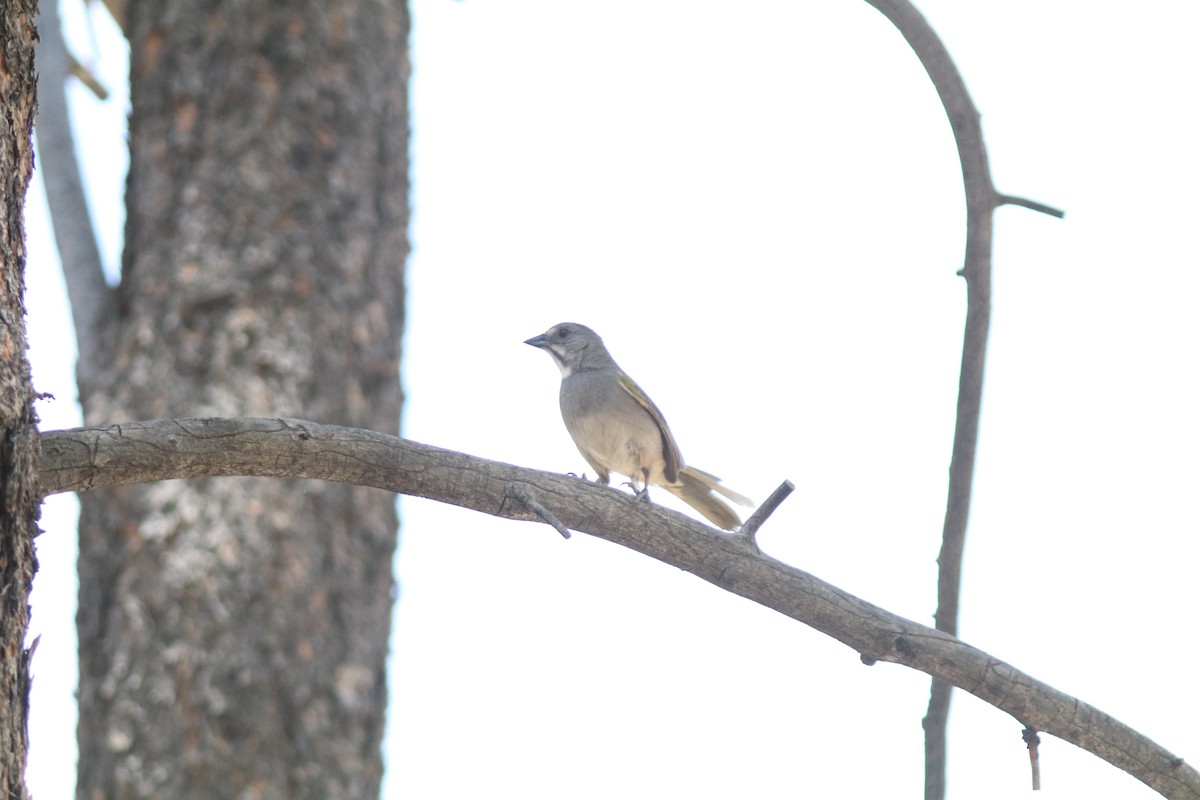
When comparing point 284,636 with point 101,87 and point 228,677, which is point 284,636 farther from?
point 101,87

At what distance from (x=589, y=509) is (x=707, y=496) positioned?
2925 mm

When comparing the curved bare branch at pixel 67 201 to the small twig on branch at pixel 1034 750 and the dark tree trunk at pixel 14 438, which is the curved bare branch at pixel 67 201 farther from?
the small twig on branch at pixel 1034 750

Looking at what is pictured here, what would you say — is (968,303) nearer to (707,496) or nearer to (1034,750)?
(1034,750)

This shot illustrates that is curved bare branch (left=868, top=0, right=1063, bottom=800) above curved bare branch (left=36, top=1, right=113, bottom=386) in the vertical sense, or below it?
below

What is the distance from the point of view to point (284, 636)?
538 centimetres

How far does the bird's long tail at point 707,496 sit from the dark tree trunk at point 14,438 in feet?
12.2

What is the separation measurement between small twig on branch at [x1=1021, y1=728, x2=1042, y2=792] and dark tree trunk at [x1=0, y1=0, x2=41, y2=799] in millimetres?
2132

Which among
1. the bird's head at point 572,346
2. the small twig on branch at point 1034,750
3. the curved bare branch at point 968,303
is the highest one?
the bird's head at point 572,346

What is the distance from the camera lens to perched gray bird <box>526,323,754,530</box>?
235 inches

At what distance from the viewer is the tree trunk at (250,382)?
522 cm

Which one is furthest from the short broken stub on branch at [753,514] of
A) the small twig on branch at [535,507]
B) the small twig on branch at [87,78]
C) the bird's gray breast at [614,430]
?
the small twig on branch at [87,78]

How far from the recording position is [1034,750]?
10.1 feet

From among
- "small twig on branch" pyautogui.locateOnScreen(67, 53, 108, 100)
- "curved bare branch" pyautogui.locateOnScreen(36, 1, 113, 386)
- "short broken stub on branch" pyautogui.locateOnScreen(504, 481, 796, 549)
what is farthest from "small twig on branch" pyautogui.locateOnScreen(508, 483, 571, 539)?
"small twig on branch" pyautogui.locateOnScreen(67, 53, 108, 100)

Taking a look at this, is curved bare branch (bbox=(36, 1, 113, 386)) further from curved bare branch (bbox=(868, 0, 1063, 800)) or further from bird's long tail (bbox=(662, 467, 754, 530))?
curved bare branch (bbox=(868, 0, 1063, 800))
